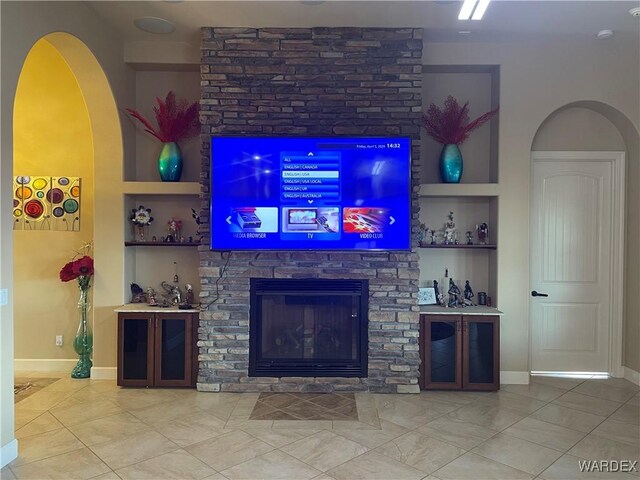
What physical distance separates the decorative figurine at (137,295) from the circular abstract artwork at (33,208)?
125cm

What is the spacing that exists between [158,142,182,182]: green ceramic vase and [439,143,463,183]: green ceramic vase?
2.59 meters

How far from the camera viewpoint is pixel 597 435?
318 cm

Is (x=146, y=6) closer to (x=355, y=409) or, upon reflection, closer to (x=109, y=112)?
(x=109, y=112)

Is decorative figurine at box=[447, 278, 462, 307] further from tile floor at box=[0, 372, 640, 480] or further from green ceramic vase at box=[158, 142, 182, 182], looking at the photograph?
green ceramic vase at box=[158, 142, 182, 182]

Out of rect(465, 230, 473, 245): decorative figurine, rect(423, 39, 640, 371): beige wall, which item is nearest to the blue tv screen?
rect(465, 230, 473, 245): decorative figurine

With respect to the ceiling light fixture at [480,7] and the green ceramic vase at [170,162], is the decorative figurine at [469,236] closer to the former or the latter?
the ceiling light fixture at [480,7]

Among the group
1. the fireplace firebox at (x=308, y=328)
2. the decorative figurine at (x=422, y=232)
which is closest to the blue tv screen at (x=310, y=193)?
the fireplace firebox at (x=308, y=328)

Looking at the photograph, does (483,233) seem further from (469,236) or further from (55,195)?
(55,195)

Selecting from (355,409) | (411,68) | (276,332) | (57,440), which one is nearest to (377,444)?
(355,409)

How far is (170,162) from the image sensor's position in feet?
14.1

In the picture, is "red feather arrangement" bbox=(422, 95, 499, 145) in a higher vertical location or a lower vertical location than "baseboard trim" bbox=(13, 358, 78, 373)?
higher

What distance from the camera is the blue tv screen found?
3828 mm

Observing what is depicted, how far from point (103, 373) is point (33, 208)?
6.05ft

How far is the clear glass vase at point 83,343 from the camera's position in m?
4.35
